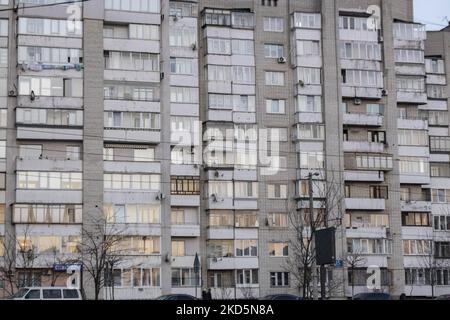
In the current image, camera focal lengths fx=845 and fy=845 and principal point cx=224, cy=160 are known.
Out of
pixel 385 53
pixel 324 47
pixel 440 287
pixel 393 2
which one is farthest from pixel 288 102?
pixel 440 287

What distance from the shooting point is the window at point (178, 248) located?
76188mm

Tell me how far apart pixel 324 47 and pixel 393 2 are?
12275mm

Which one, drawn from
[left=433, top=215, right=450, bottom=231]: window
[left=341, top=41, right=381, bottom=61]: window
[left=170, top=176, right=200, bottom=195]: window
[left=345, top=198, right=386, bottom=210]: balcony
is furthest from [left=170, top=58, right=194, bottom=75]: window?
[left=433, top=215, right=450, bottom=231]: window

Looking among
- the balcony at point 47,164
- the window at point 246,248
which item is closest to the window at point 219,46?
the balcony at point 47,164

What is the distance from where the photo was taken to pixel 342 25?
277 ft

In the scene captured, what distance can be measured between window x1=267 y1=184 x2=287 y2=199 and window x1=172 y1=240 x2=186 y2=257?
9840mm

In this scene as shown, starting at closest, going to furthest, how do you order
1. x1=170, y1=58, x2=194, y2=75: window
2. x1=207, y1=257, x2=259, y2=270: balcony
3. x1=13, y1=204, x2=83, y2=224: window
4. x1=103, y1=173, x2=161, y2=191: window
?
1. x1=13, y1=204, x2=83, y2=224: window
2. x1=103, y1=173, x2=161, y2=191: window
3. x1=207, y1=257, x2=259, y2=270: balcony
4. x1=170, y1=58, x2=194, y2=75: window

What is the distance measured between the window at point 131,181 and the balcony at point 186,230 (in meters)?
3.93

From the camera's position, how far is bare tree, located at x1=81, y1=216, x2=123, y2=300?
227 ft

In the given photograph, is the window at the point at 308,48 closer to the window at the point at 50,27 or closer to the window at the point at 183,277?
the window at the point at 50,27

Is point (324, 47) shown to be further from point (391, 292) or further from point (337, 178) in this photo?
point (391, 292)

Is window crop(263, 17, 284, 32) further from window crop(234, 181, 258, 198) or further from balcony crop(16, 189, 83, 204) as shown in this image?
balcony crop(16, 189, 83, 204)
